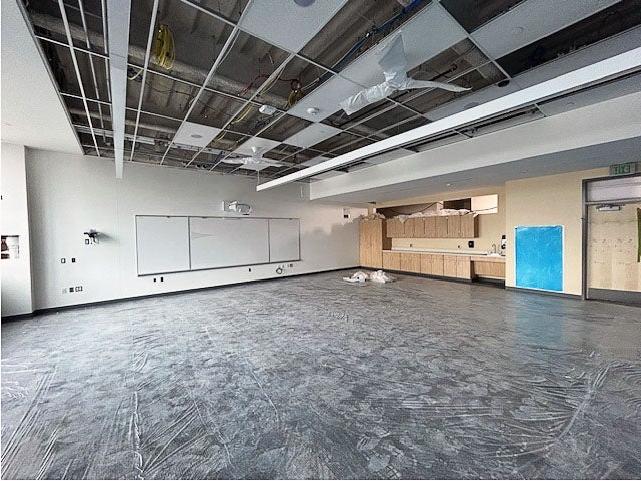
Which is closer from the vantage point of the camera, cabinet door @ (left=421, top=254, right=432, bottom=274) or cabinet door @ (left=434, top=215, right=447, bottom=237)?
cabinet door @ (left=434, top=215, right=447, bottom=237)

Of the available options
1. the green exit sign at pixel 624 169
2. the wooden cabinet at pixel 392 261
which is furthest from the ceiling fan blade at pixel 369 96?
the wooden cabinet at pixel 392 261

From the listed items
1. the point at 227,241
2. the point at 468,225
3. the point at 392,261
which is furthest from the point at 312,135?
the point at 392,261

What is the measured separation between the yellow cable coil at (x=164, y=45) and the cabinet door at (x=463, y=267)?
8.17 m

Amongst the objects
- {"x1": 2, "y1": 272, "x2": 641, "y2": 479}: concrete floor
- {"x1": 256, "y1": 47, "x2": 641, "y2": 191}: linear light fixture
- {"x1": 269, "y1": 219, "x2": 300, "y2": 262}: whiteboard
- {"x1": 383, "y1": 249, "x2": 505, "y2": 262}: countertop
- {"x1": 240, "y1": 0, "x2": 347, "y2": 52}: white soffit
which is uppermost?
{"x1": 240, "y1": 0, "x2": 347, "y2": 52}: white soffit

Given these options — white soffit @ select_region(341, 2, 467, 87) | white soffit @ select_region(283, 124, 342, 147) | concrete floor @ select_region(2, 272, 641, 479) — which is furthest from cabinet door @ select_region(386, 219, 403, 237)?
white soffit @ select_region(341, 2, 467, 87)

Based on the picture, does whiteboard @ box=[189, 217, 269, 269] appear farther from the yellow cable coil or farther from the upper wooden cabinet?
the yellow cable coil

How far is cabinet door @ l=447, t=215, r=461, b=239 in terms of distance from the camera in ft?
28.6

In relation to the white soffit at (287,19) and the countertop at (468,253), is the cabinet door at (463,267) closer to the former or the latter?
the countertop at (468,253)

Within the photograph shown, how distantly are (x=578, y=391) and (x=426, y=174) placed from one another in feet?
13.9

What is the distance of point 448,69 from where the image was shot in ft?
10.5

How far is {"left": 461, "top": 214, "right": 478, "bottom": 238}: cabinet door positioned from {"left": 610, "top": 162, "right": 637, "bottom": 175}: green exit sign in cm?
334

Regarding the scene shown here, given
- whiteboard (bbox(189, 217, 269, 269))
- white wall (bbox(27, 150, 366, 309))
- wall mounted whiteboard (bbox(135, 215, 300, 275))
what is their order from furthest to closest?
whiteboard (bbox(189, 217, 269, 269)) → wall mounted whiteboard (bbox(135, 215, 300, 275)) → white wall (bbox(27, 150, 366, 309))

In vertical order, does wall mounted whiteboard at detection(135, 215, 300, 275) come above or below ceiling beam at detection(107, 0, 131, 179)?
below

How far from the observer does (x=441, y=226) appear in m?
9.14
